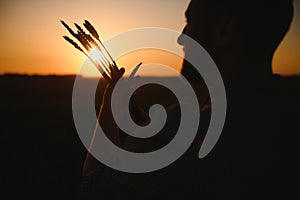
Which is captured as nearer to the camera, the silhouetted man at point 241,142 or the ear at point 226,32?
the silhouetted man at point 241,142

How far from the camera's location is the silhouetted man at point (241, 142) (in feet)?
4.02

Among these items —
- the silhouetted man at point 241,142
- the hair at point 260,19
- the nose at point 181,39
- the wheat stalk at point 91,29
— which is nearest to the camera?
the silhouetted man at point 241,142

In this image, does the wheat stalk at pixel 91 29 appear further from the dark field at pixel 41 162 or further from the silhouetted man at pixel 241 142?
the dark field at pixel 41 162

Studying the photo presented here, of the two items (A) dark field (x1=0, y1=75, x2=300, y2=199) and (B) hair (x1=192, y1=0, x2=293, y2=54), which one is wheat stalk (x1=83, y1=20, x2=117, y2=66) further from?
(A) dark field (x1=0, y1=75, x2=300, y2=199)

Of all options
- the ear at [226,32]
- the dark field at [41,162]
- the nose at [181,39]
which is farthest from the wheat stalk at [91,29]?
the dark field at [41,162]

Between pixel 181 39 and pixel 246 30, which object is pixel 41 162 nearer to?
pixel 181 39

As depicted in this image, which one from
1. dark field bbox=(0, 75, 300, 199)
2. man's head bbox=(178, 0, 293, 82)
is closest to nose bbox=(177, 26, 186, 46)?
man's head bbox=(178, 0, 293, 82)

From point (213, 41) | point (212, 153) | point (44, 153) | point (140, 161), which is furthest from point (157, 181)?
point (44, 153)

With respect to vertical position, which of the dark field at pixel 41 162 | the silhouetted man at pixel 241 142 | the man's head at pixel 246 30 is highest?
the man's head at pixel 246 30

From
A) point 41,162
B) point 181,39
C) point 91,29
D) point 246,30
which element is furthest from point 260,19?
point 41,162

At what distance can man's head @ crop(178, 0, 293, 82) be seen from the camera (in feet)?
4.75

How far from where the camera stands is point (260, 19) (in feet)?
4.75

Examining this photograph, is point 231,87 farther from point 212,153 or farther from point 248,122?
point 212,153

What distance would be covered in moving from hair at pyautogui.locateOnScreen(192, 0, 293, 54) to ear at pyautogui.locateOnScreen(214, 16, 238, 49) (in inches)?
0.6
